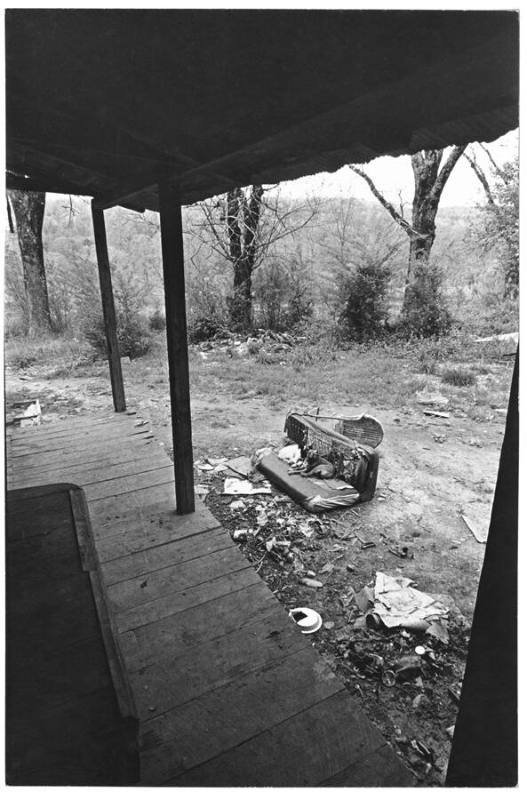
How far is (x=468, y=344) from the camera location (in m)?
10.6

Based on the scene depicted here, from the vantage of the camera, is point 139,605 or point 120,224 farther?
point 120,224

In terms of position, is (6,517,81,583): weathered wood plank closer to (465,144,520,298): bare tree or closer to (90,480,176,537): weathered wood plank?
(90,480,176,537): weathered wood plank

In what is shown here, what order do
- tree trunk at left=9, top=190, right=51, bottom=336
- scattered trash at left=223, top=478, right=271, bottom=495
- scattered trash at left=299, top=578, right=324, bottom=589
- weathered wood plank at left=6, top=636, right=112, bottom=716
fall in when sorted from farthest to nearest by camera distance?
tree trunk at left=9, top=190, right=51, bottom=336, scattered trash at left=223, top=478, right=271, bottom=495, scattered trash at left=299, top=578, right=324, bottom=589, weathered wood plank at left=6, top=636, right=112, bottom=716

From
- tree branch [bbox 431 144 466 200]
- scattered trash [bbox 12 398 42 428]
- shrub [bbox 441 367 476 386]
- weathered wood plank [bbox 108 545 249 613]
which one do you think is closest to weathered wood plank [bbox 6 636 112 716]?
weathered wood plank [bbox 108 545 249 613]

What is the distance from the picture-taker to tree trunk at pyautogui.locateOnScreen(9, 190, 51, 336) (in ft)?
35.2

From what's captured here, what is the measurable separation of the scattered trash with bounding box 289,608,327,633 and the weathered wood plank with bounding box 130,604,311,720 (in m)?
0.61

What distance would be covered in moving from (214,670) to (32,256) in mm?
11275

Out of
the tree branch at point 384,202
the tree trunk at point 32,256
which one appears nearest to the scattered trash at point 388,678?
the tree trunk at point 32,256

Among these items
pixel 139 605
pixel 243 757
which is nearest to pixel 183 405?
pixel 139 605

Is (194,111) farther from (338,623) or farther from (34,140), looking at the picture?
(338,623)

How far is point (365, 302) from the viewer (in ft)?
37.7
